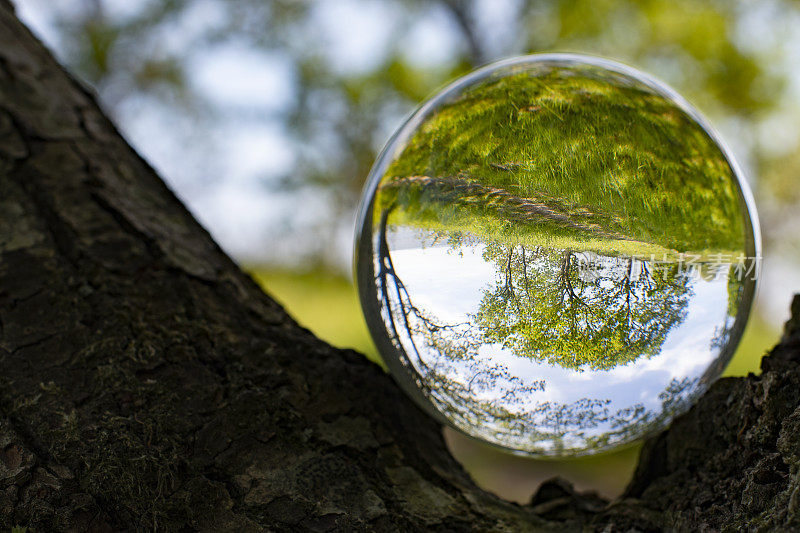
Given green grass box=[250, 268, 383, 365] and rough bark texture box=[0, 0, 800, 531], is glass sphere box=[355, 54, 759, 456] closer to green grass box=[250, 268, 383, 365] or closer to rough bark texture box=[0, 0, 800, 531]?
rough bark texture box=[0, 0, 800, 531]

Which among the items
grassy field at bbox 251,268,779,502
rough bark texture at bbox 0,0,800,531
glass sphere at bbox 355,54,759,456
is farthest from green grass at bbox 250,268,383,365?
glass sphere at bbox 355,54,759,456

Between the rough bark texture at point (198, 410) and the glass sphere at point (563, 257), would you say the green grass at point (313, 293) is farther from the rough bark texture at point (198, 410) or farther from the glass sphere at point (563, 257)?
the glass sphere at point (563, 257)

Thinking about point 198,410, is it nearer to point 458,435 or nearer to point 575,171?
point 575,171

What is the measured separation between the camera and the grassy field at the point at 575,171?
0.83m

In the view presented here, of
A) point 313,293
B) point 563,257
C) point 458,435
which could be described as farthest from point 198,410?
point 313,293

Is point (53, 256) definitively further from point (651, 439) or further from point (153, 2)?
point (153, 2)

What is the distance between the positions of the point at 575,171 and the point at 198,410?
0.65 metres

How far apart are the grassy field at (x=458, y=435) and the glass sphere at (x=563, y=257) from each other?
2.09 meters

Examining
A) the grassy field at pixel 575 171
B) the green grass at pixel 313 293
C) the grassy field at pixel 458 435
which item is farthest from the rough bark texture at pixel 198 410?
the green grass at pixel 313 293

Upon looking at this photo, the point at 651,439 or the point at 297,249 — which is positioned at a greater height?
the point at 297,249

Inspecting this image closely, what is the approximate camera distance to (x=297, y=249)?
19.9 ft

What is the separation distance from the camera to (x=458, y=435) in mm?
4523

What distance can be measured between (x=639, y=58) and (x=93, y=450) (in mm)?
5509

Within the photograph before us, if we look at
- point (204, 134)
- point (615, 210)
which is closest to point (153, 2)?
point (204, 134)
